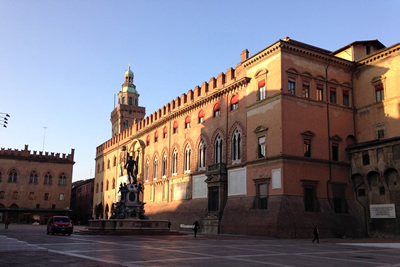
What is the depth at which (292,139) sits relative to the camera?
97.9ft

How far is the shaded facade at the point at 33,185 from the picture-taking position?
6844 centimetres

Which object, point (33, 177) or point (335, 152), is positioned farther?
point (33, 177)

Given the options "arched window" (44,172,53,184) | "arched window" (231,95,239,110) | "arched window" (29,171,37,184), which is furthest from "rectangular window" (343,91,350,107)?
"arched window" (29,171,37,184)

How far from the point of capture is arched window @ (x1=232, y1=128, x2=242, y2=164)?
34312 mm

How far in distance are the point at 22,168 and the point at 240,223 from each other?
52.3m

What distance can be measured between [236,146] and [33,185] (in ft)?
160

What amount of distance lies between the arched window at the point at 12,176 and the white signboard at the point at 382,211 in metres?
59.1

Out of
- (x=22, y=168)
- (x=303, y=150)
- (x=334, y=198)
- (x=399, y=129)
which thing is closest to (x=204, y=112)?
(x=303, y=150)

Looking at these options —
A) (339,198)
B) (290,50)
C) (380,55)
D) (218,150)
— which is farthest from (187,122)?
(380,55)

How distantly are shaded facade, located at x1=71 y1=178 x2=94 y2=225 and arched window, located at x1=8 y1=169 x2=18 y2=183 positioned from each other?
13310mm

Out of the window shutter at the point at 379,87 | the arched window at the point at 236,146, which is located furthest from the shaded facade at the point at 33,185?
the window shutter at the point at 379,87

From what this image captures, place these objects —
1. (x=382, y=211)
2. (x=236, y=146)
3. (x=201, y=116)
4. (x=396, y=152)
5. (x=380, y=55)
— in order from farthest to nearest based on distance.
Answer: (x=201, y=116)
(x=236, y=146)
(x=380, y=55)
(x=382, y=211)
(x=396, y=152)

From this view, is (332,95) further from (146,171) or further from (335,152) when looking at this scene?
(146,171)

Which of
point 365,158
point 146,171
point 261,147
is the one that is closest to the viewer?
point 365,158
